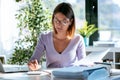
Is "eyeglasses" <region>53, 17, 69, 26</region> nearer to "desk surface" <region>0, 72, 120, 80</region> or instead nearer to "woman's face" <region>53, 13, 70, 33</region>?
"woman's face" <region>53, 13, 70, 33</region>

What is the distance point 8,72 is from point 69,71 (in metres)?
0.65

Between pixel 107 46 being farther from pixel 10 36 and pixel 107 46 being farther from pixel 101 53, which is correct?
pixel 101 53

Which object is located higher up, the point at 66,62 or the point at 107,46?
the point at 66,62

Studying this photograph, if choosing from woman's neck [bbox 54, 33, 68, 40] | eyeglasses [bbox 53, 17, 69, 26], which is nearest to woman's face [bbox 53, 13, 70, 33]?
eyeglasses [bbox 53, 17, 69, 26]

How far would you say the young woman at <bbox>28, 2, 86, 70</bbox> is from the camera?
7.28 feet

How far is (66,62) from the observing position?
2.25 meters

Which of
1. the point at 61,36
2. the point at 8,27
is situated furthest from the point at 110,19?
the point at 61,36

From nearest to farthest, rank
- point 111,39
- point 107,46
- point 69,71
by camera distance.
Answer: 1. point 69,71
2. point 107,46
3. point 111,39

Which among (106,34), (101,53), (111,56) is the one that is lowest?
(111,56)

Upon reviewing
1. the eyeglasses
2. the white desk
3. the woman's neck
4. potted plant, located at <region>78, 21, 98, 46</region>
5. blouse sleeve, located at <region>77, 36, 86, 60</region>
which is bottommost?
the white desk

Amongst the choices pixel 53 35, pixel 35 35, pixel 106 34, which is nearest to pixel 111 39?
pixel 106 34

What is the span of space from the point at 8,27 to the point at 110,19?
1744mm

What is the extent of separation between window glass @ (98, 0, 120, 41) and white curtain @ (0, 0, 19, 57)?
1486 mm

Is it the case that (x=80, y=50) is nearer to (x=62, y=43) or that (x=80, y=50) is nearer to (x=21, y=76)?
(x=62, y=43)
